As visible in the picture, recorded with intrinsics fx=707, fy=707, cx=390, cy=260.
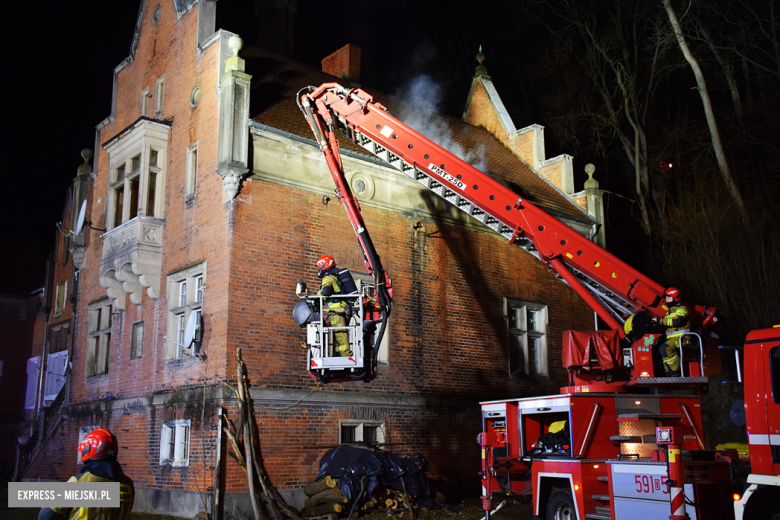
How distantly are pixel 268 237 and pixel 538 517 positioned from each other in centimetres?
709

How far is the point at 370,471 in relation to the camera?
1236 cm

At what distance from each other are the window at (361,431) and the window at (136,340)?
5.23 m

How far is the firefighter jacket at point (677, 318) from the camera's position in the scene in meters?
9.68

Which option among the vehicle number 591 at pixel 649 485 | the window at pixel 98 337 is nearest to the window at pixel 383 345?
the window at pixel 98 337

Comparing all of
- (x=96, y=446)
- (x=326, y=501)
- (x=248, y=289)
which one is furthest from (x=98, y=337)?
(x=96, y=446)

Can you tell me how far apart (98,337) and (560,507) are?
13.0m

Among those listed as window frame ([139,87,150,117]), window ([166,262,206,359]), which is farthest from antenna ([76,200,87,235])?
window ([166,262,206,359])

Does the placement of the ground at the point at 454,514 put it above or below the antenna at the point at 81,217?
below

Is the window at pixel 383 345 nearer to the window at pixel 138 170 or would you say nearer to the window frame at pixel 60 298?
the window at pixel 138 170

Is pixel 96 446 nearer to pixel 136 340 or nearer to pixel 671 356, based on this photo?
pixel 671 356

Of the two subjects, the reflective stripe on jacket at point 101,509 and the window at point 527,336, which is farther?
the window at point 527,336

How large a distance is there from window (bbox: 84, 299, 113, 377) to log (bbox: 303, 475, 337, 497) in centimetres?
758

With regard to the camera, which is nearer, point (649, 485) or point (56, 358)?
point (649, 485)

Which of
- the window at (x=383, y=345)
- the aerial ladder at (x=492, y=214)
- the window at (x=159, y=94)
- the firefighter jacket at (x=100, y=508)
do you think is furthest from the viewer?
the window at (x=159, y=94)
